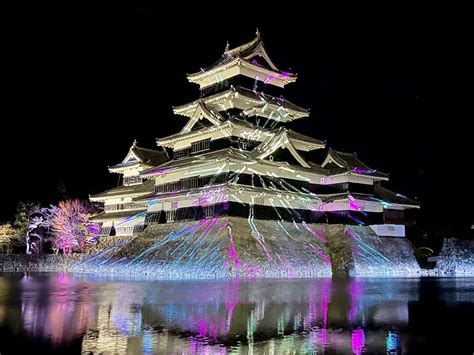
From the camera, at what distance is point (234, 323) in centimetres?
1261

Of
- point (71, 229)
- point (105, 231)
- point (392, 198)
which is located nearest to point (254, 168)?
point (392, 198)

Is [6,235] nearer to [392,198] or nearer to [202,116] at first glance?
[202,116]

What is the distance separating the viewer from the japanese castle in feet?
Answer: 120

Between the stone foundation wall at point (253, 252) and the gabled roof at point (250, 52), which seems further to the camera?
the gabled roof at point (250, 52)

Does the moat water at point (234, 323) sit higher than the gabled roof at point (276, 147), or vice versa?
the gabled roof at point (276, 147)

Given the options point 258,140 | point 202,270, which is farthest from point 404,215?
point 202,270

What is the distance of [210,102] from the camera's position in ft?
134

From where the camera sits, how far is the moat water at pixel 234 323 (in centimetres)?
991

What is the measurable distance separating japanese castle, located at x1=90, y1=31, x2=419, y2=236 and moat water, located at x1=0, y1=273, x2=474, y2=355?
1669 centimetres

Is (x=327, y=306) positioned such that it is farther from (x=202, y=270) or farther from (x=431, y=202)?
(x=431, y=202)

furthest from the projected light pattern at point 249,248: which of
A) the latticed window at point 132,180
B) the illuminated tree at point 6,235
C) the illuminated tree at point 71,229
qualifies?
the illuminated tree at point 6,235

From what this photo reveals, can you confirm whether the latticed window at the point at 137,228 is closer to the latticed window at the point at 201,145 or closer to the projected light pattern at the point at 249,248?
the projected light pattern at the point at 249,248

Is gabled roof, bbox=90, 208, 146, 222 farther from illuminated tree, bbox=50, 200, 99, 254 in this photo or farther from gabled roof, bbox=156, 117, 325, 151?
gabled roof, bbox=156, 117, 325, 151

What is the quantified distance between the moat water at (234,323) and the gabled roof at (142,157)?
32.7m
